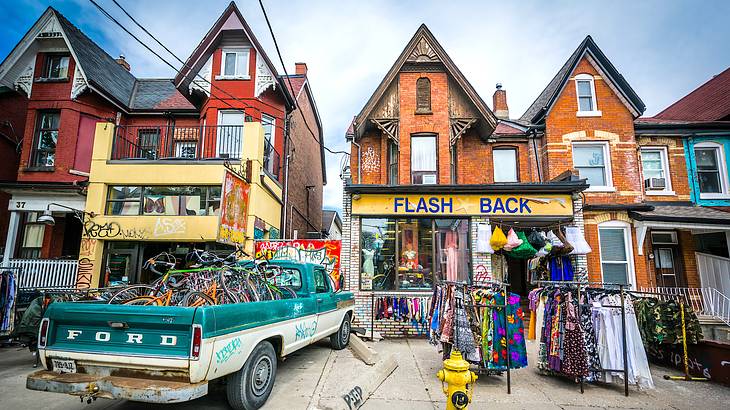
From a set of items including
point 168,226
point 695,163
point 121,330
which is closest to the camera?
point 121,330

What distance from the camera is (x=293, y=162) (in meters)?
16.7

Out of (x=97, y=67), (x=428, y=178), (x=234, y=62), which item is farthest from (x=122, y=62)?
(x=428, y=178)

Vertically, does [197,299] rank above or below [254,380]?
above

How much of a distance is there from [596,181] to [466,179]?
461 centimetres

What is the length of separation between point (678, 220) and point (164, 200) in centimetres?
1634

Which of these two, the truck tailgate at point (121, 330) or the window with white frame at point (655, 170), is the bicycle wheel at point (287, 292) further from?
the window with white frame at point (655, 170)

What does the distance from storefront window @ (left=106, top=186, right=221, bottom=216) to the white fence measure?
2.16 m

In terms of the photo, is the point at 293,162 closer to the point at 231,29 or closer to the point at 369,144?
the point at 369,144

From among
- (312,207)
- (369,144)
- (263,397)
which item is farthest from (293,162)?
(263,397)

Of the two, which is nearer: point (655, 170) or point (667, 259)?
point (667, 259)

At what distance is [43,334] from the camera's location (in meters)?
4.11

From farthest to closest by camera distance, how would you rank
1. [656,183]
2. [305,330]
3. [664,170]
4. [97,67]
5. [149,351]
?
[97,67]
[664,170]
[656,183]
[305,330]
[149,351]

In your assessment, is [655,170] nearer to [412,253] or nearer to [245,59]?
[412,253]

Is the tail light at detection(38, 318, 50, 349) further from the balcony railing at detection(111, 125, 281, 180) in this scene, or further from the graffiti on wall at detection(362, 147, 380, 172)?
the graffiti on wall at detection(362, 147, 380, 172)
